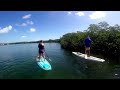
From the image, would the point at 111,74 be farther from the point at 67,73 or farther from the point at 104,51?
the point at 104,51

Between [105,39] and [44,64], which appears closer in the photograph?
[44,64]

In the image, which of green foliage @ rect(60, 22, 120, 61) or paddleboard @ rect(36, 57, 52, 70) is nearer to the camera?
paddleboard @ rect(36, 57, 52, 70)

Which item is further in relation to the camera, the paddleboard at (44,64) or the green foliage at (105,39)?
the green foliage at (105,39)
